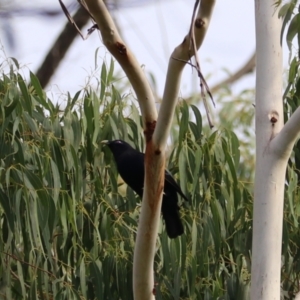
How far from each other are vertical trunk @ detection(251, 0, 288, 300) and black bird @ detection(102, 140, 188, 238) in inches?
20.2

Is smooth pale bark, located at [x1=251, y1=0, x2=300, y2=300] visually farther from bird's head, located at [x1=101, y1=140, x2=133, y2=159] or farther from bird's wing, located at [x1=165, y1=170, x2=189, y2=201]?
bird's head, located at [x1=101, y1=140, x2=133, y2=159]

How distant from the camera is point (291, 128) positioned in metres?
3.19

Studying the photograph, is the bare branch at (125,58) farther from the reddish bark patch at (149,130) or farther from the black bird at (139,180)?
the black bird at (139,180)

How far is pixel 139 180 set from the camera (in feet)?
14.0

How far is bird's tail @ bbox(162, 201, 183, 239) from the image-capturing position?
384 cm

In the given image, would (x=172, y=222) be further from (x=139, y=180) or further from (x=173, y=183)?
(x=139, y=180)

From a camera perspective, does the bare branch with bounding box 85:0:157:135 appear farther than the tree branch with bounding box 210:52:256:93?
No

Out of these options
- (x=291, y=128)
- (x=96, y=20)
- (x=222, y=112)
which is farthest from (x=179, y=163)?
(x=222, y=112)

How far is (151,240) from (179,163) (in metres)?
→ 1.13

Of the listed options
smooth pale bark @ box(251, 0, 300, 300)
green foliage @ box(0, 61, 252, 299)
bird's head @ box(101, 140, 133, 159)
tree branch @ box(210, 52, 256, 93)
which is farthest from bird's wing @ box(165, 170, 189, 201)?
tree branch @ box(210, 52, 256, 93)

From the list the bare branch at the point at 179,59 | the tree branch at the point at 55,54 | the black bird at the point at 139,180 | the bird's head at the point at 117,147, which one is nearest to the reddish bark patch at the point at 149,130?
the bare branch at the point at 179,59

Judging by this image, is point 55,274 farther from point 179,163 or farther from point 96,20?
point 96,20

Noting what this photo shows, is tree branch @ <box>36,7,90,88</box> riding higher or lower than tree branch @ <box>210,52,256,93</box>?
lower

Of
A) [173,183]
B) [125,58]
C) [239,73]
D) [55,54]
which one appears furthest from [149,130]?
[239,73]
